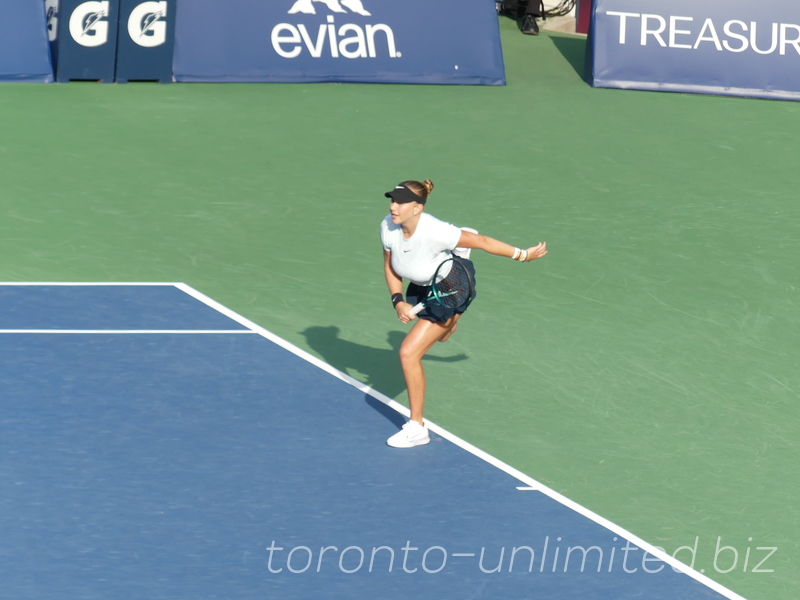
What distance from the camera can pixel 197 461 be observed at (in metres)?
8.55

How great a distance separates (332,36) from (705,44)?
19.7 feet

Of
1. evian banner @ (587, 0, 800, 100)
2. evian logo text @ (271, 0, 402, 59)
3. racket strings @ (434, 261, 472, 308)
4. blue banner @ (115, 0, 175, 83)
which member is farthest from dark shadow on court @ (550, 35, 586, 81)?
racket strings @ (434, 261, 472, 308)

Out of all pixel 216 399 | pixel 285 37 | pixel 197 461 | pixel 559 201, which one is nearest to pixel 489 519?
pixel 197 461

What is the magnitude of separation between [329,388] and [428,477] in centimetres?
175

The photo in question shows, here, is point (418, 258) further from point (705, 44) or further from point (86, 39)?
point (705, 44)

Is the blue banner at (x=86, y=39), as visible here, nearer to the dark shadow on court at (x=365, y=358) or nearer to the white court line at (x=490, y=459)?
the white court line at (x=490, y=459)

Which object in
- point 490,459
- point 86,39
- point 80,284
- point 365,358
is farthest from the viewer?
point 86,39

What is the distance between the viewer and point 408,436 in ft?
29.0

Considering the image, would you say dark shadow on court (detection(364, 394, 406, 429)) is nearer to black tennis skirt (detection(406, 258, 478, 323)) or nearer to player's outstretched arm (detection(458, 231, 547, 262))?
black tennis skirt (detection(406, 258, 478, 323))

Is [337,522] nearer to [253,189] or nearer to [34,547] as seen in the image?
[34,547]

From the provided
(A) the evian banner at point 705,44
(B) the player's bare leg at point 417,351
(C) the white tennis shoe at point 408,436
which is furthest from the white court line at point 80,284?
(A) the evian banner at point 705,44

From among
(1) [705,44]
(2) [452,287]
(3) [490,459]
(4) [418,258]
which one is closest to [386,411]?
(3) [490,459]

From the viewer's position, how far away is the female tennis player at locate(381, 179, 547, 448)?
8312mm

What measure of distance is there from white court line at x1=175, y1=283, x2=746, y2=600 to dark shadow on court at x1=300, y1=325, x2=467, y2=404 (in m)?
0.11
